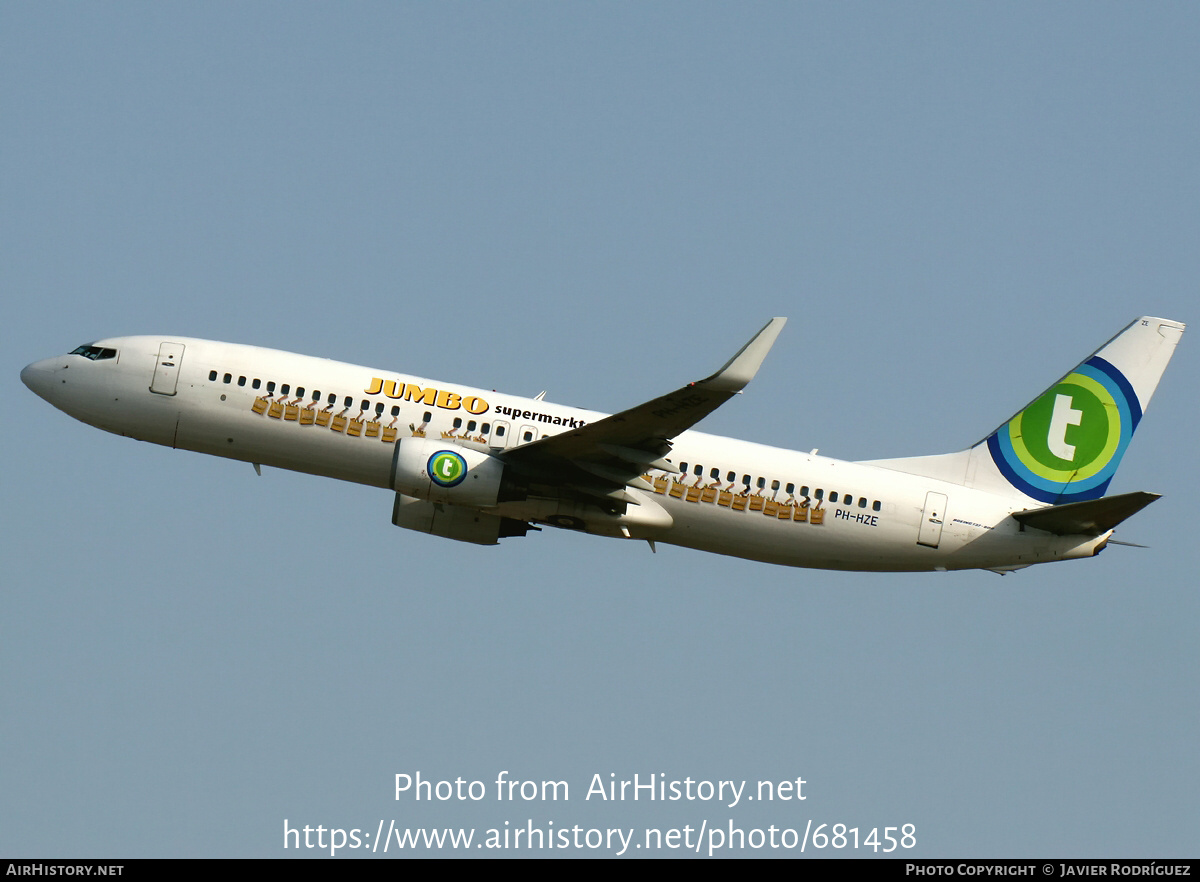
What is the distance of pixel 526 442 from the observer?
129 ft

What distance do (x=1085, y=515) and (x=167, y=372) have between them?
2540 cm

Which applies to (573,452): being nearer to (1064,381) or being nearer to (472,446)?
(472,446)

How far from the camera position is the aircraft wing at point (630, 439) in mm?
34125

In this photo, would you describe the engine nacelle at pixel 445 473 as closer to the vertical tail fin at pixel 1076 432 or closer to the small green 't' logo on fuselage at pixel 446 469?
the small green 't' logo on fuselage at pixel 446 469

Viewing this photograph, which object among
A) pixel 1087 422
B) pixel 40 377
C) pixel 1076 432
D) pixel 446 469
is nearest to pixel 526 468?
pixel 446 469

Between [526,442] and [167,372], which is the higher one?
[167,372]

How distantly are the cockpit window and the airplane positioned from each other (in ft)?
0.16

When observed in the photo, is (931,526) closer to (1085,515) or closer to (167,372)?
(1085,515)

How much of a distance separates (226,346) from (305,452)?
159 inches

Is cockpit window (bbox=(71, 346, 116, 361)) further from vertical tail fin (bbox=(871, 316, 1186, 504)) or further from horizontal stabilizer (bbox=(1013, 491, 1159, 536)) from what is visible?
horizontal stabilizer (bbox=(1013, 491, 1159, 536))

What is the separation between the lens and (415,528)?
41.4 meters

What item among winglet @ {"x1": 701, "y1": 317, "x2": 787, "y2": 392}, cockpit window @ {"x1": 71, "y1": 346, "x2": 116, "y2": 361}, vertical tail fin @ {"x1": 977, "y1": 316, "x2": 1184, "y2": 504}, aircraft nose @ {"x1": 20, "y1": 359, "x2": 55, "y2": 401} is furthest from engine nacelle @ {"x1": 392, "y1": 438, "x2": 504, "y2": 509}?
vertical tail fin @ {"x1": 977, "y1": 316, "x2": 1184, "y2": 504}

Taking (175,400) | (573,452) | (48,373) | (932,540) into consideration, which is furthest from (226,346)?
(932,540)

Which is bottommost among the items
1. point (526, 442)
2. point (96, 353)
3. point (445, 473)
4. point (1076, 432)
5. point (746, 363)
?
point (445, 473)
